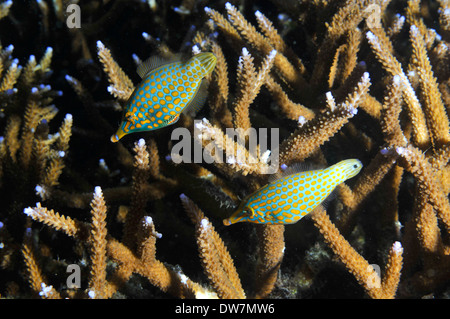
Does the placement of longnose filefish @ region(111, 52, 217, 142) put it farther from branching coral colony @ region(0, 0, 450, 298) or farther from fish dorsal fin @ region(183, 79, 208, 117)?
branching coral colony @ region(0, 0, 450, 298)

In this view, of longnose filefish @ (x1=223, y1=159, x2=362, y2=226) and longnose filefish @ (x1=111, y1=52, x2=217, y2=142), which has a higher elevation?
longnose filefish @ (x1=111, y1=52, x2=217, y2=142)

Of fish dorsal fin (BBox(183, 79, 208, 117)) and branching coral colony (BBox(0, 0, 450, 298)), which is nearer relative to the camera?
branching coral colony (BBox(0, 0, 450, 298))

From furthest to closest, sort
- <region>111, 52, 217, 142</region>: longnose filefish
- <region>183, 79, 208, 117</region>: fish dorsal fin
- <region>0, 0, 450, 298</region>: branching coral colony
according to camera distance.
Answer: <region>183, 79, 208, 117</region>: fish dorsal fin < <region>0, 0, 450, 298</region>: branching coral colony < <region>111, 52, 217, 142</region>: longnose filefish

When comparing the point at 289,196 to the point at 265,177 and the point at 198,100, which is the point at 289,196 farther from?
the point at 198,100

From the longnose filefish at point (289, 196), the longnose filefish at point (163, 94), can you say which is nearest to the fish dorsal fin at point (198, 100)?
the longnose filefish at point (163, 94)

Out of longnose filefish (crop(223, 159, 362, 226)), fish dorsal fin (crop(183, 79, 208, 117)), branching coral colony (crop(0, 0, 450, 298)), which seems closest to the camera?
longnose filefish (crop(223, 159, 362, 226))

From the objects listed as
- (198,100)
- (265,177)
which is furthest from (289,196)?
(198,100)

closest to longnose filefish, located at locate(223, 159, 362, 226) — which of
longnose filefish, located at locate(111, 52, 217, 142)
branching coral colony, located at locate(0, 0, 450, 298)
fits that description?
branching coral colony, located at locate(0, 0, 450, 298)
